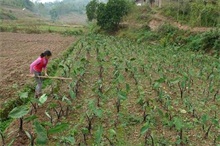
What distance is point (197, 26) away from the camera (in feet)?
83.8

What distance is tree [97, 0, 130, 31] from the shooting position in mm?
34438

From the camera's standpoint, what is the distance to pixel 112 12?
1362 inches

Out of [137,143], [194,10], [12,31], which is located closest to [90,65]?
[137,143]

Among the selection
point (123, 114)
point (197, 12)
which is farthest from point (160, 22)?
point (123, 114)

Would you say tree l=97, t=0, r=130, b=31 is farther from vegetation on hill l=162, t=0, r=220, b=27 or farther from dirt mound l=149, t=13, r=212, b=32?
vegetation on hill l=162, t=0, r=220, b=27

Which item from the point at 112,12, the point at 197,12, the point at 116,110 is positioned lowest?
the point at 116,110

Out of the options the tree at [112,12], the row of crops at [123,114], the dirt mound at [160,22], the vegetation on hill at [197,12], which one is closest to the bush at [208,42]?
the vegetation on hill at [197,12]

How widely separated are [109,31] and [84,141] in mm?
31155

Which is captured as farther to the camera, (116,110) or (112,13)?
(112,13)

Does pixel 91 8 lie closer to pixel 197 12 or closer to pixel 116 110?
pixel 197 12

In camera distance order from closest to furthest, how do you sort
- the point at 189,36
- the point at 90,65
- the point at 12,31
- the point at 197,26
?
the point at 90,65
the point at 189,36
the point at 197,26
the point at 12,31

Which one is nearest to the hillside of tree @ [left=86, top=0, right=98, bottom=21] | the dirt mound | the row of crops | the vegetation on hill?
the row of crops

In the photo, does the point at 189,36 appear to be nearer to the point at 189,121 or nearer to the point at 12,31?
the point at 189,121

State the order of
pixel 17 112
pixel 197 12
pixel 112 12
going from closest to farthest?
pixel 17 112 < pixel 197 12 < pixel 112 12
